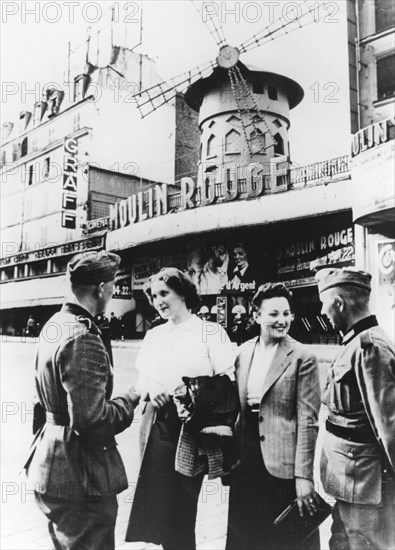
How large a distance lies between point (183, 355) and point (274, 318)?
1.81 feet

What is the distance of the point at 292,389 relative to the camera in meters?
2.80

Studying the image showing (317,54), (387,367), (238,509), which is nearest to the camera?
(387,367)

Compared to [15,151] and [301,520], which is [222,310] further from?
[15,151]

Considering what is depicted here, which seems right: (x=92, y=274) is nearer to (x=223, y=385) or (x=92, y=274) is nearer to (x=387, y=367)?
(x=223, y=385)

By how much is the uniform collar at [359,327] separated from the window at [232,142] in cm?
122

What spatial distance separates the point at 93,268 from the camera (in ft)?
9.34

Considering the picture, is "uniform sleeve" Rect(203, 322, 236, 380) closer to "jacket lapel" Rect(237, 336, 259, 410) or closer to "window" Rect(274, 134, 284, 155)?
"jacket lapel" Rect(237, 336, 259, 410)

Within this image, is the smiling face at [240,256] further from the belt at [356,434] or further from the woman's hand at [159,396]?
the belt at [356,434]

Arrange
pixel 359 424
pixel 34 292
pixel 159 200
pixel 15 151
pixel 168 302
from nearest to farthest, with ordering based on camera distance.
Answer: pixel 359 424, pixel 168 302, pixel 159 200, pixel 34 292, pixel 15 151

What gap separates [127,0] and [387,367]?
A: 265 centimetres

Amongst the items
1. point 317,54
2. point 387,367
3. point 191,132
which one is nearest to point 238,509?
point 387,367

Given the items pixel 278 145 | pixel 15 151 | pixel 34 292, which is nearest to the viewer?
pixel 278 145

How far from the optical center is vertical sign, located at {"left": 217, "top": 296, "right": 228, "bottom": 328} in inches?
115

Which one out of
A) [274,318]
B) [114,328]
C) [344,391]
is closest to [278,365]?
[274,318]
